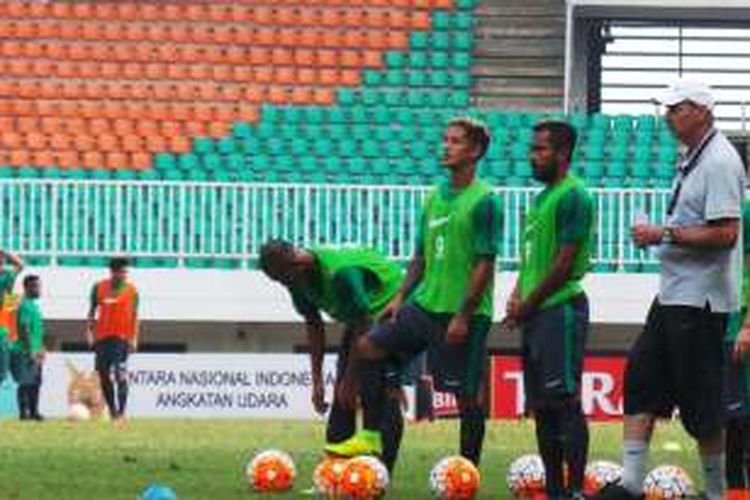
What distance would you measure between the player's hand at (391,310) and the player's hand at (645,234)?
8.23 ft

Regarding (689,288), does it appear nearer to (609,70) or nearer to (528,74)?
(528,74)

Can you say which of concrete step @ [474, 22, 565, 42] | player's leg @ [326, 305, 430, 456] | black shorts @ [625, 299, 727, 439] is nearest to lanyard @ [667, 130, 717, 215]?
black shorts @ [625, 299, 727, 439]

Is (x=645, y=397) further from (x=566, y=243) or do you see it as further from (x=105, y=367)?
(x=105, y=367)

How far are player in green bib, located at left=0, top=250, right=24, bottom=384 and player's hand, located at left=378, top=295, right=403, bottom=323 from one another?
13.5 meters

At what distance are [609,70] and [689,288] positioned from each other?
28.1 m

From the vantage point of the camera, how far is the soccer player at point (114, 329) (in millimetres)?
25375

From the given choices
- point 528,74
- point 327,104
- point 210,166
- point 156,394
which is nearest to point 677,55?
point 528,74

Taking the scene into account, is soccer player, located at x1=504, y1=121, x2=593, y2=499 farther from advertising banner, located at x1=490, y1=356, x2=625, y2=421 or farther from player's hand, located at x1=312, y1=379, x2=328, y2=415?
advertising banner, located at x1=490, y1=356, x2=625, y2=421

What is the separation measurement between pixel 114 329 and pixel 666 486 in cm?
1522

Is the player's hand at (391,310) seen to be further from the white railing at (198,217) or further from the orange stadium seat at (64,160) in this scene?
the orange stadium seat at (64,160)

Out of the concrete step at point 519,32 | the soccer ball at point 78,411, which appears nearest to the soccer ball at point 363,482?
the soccer ball at point 78,411

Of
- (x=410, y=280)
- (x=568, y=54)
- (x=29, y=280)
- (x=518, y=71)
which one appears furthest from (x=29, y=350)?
(x=410, y=280)

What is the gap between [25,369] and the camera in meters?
26.5

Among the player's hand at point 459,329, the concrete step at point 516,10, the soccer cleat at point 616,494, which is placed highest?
the concrete step at point 516,10
